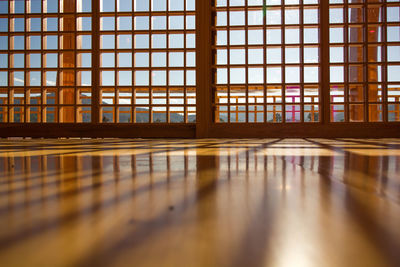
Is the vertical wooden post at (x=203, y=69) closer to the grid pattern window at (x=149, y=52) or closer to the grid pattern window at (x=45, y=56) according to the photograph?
the grid pattern window at (x=149, y=52)

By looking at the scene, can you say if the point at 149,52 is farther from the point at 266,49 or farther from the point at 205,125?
the point at 266,49

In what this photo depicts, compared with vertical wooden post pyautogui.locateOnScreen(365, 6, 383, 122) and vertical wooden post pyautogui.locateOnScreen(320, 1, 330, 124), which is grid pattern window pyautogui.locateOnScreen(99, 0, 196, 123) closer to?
vertical wooden post pyautogui.locateOnScreen(320, 1, 330, 124)

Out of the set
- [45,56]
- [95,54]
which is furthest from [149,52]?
[45,56]

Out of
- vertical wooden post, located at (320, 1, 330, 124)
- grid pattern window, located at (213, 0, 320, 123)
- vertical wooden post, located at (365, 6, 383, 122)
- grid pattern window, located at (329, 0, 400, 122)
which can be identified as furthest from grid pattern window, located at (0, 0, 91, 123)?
vertical wooden post, located at (365, 6, 383, 122)

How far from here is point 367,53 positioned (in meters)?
3.53

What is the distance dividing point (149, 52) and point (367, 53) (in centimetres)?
285

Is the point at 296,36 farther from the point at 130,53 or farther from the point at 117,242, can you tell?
the point at 117,242

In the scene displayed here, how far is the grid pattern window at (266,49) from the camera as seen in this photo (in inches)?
142

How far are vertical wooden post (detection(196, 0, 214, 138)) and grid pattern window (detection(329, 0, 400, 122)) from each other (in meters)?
1.58

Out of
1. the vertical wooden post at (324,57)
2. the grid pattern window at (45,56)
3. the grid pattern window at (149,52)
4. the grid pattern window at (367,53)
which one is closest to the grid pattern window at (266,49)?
the vertical wooden post at (324,57)

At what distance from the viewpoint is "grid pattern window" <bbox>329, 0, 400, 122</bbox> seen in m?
3.50

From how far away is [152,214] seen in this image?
39 cm

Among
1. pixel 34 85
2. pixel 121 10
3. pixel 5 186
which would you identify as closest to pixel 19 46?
pixel 34 85

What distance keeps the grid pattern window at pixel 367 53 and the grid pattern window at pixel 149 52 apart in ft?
6.20
